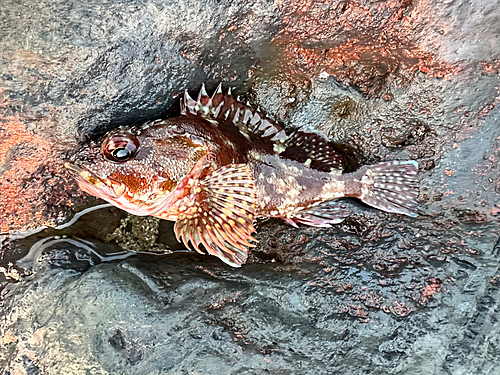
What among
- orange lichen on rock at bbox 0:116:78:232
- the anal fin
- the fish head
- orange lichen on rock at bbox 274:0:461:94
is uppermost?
orange lichen on rock at bbox 274:0:461:94

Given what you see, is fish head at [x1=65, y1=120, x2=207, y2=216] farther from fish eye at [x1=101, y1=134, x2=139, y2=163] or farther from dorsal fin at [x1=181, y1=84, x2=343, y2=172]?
dorsal fin at [x1=181, y1=84, x2=343, y2=172]

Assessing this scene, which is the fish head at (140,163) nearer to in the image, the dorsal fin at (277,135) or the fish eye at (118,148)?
the fish eye at (118,148)

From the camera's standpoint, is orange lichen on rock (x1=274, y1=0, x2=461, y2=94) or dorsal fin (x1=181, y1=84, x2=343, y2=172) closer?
orange lichen on rock (x1=274, y1=0, x2=461, y2=94)

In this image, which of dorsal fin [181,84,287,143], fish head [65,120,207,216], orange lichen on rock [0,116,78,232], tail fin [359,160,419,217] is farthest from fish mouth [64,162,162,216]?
tail fin [359,160,419,217]

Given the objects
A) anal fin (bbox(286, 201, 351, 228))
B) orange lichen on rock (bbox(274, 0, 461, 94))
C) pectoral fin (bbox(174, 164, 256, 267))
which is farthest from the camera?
anal fin (bbox(286, 201, 351, 228))

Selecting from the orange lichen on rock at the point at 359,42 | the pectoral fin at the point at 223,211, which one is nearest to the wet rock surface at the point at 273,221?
the orange lichen on rock at the point at 359,42

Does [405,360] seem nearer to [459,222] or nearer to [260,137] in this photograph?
[459,222]

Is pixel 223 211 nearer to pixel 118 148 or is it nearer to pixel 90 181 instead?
pixel 118 148

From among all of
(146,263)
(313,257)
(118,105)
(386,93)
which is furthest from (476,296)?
(118,105)
